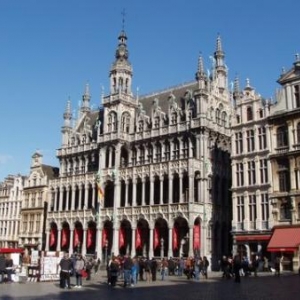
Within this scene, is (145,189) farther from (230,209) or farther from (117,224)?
(230,209)

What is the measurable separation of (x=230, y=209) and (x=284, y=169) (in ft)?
43.8

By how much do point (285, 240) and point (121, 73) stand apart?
1356 inches

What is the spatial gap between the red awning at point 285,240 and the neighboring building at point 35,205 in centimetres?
4162

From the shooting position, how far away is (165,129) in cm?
6250

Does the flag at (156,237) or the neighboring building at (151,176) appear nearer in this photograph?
the neighboring building at (151,176)

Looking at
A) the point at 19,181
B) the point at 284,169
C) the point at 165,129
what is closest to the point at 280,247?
the point at 284,169

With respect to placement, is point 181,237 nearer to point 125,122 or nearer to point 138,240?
point 138,240

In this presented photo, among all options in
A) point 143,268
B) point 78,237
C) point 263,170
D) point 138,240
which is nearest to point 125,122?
point 138,240

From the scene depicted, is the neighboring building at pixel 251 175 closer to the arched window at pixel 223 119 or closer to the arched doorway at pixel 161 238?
the arched window at pixel 223 119

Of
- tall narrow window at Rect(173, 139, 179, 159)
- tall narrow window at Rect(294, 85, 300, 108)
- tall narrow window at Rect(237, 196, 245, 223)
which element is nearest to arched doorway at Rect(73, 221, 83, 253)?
tall narrow window at Rect(173, 139, 179, 159)

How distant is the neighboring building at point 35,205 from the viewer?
78750 millimetres

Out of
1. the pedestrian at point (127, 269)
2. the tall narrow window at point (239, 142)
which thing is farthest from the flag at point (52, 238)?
the pedestrian at point (127, 269)

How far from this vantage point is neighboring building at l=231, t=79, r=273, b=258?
49.8 meters

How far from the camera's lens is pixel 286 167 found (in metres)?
48.5
